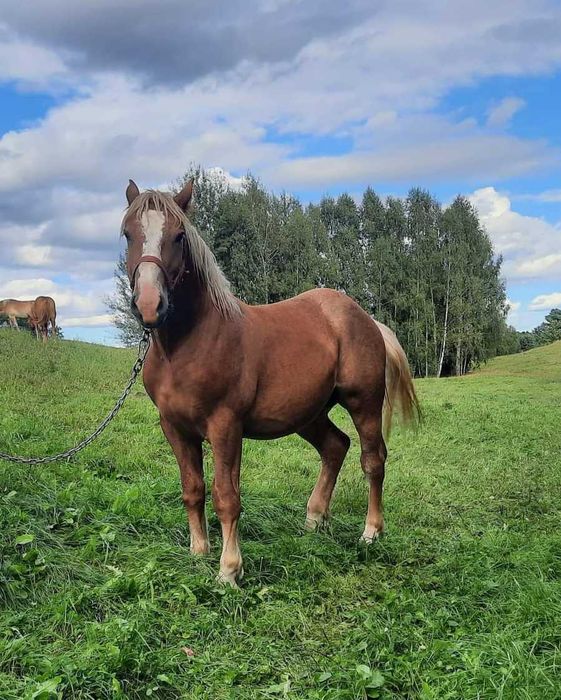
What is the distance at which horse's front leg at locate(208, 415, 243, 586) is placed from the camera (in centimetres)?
396

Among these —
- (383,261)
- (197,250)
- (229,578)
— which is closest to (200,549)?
(229,578)

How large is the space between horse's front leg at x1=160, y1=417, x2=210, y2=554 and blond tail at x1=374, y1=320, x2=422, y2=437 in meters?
2.28

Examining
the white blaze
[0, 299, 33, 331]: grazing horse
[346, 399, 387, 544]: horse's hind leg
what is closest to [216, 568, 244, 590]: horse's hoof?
[346, 399, 387, 544]: horse's hind leg

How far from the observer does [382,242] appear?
3756cm

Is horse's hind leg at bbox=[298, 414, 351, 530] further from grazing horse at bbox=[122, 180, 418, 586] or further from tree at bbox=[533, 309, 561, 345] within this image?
tree at bbox=[533, 309, 561, 345]

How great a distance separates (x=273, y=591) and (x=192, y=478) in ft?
3.09

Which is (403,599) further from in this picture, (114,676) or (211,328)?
(211,328)

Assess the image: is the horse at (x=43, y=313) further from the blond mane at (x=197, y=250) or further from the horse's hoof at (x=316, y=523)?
the blond mane at (x=197, y=250)

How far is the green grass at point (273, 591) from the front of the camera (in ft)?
9.43

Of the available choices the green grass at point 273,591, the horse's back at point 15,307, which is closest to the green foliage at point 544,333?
the horse's back at point 15,307

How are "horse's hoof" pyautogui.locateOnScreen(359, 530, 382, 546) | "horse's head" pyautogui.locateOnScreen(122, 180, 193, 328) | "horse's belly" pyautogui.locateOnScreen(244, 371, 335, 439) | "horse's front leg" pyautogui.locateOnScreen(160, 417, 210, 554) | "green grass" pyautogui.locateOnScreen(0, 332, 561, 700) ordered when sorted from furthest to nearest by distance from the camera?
1. "horse's hoof" pyautogui.locateOnScreen(359, 530, 382, 546)
2. "horse's belly" pyautogui.locateOnScreen(244, 371, 335, 439)
3. "horse's front leg" pyautogui.locateOnScreen(160, 417, 210, 554)
4. "horse's head" pyautogui.locateOnScreen(122, 180, 193, 328)
5. "green grass" pyautogui.locateOnScreen(0, 332, 561, 700)

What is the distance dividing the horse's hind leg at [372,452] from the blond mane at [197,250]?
156cm

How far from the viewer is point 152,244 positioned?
3.61 m

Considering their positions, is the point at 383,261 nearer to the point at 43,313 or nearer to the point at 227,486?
the point at 43,313
